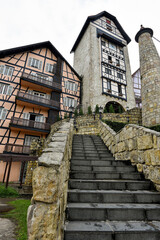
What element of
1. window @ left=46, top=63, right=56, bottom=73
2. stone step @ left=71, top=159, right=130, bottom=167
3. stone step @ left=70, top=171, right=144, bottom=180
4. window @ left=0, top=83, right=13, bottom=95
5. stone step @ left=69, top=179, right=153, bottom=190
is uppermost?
window @ left=46, top=63, right=56, bottom=73

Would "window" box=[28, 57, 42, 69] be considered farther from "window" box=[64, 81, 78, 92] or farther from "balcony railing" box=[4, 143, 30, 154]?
"balcony railing" box=[4, 143, 30, 154]

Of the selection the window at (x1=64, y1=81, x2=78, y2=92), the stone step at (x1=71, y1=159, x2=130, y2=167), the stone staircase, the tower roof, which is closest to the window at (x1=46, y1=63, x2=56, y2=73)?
the window at (x1=64, y1=81, x2=78, y2=92)

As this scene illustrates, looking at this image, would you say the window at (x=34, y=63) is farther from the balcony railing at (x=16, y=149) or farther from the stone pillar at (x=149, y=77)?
the stone pillar at (x=149, y=77)

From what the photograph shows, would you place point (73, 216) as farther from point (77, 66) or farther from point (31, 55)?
point (77, 66)

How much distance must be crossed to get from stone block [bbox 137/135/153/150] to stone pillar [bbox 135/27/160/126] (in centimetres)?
848

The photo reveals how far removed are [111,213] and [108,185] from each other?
0.81 meters

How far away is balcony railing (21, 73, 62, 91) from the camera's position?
16034 millimetres

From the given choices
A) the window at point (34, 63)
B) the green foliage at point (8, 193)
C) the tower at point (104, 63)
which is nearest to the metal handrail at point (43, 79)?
the window at point (34, 63)

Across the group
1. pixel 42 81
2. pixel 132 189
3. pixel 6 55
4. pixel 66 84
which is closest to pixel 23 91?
pixel 42 81

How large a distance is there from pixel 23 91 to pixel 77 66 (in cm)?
1222

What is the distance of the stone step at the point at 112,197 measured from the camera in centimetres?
266

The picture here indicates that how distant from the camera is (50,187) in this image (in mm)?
1457

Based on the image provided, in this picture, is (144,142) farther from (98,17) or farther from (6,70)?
(98,17)

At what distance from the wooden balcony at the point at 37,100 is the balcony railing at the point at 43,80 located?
6.46 ft
